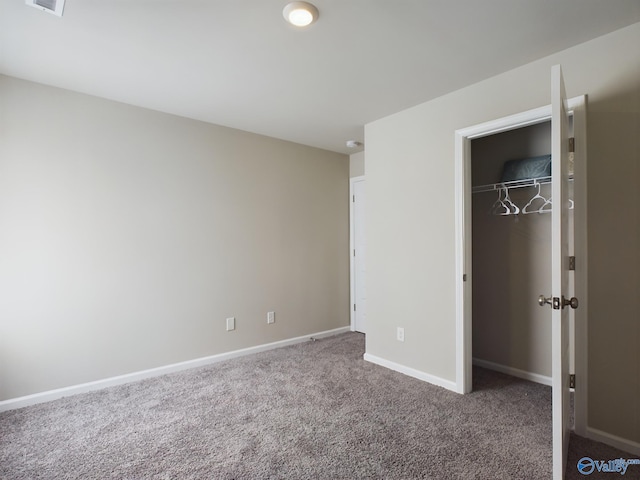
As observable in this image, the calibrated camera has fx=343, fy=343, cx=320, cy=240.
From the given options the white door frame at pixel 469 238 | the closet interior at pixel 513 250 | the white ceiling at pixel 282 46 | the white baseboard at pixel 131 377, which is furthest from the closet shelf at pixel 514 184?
the white baseboard at pixel 131 377

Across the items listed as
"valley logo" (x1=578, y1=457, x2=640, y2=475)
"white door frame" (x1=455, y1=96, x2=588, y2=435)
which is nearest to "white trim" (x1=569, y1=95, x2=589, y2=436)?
"white door frame" (x1=455, y1=96, x2=588, y2=435)

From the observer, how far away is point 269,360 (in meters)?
3.48

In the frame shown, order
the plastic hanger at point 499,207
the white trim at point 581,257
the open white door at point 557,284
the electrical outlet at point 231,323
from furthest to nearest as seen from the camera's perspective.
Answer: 1. the electrical outlet at point 231,323
2. the plastic hanger at point 499,207
3. the white trim at point 581,257
4. the open white door at point 557,284

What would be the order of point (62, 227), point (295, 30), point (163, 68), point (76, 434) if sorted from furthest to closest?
point (62, 227), point (163, 68), point (76, 434), point (295, 30)

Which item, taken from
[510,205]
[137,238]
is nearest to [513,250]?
[510,205]

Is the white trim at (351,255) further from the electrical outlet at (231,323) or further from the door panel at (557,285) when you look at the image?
the door panel at (557,285)

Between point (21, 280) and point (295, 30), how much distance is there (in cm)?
259

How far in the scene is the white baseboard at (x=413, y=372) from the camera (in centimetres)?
277

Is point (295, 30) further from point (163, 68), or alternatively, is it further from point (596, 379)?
point (596, 379)

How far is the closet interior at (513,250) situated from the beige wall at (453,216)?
617 millimetres

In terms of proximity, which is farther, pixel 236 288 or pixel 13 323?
Result: pixel 236 288

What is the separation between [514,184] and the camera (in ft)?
9.51

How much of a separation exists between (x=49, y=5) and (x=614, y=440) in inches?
151

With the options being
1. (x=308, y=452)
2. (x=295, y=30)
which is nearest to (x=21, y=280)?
(x=308, y=452)
